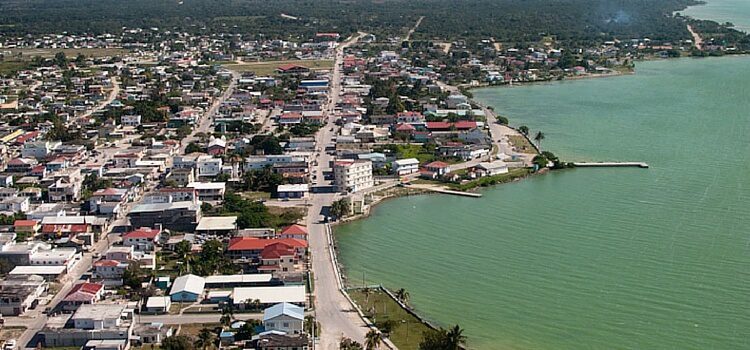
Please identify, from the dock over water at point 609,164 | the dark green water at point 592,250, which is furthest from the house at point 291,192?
the dock over water at point 609,164

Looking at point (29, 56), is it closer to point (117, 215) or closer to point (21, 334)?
point (117, 215)

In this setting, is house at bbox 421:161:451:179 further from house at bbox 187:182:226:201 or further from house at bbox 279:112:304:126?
house at bbox 279:112:304:126

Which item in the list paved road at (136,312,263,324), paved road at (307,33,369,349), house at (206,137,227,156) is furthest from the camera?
house at (206,137,227,156)

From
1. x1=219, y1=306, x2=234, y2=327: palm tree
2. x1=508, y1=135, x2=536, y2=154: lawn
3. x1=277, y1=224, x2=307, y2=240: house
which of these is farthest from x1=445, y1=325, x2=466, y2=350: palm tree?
x1=508, y1=135, x2=536, y2=154: lawn

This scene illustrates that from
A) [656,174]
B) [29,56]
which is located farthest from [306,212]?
[29,56]

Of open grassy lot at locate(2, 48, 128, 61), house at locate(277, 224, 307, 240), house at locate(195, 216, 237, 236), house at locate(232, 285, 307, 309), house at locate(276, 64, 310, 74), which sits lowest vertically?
house at locate(232, 285, 307, 309)

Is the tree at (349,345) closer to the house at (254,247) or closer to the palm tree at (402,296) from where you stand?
the palm tree at (402,296)
